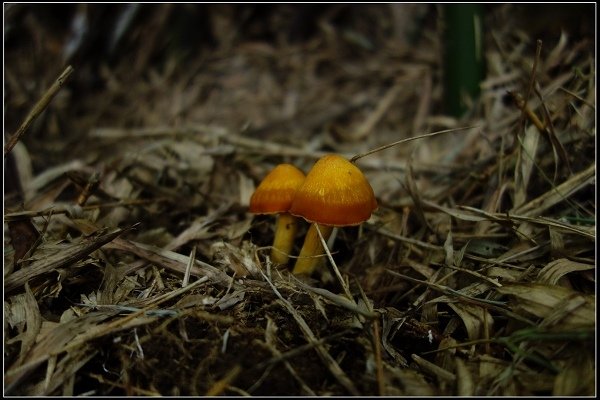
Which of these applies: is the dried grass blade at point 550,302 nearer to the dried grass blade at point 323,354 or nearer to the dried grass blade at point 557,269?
the dried grass blade at point 557,269

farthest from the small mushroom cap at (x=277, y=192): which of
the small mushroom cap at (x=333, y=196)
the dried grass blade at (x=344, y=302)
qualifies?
the dried grass blade at (x=344, y=302)

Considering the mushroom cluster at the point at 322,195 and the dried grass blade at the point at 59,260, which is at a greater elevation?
the mushroom cluster at the point at 322,195

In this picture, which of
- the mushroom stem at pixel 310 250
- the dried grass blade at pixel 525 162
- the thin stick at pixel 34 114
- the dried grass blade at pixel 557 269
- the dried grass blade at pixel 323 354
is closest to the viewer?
the dried grass blade at pixel 323 354

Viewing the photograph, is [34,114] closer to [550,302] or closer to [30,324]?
[30,324]

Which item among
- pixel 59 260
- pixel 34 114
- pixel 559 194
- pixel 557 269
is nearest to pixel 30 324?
pixel 59 260

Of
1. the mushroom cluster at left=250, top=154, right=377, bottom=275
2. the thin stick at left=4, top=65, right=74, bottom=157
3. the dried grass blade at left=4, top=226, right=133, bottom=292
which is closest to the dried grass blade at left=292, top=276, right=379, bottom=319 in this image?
the mushroom cluster at left=250, top=154, right=377, bottom=275

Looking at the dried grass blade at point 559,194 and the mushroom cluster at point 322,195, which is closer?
the mushroom cluster at point 322,195

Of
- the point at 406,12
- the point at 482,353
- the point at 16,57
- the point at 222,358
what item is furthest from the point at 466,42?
the point at 16,57

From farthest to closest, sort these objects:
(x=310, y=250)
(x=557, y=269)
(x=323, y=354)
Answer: (x=310, y=250), (x=557, y=269), (x=323, y=354)

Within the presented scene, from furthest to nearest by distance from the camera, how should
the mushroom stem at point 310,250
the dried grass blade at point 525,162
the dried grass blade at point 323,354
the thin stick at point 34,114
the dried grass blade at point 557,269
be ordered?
the dried grass blade at point 525,162
the mushroom stem at point 310,250
the thin stick at point 34,114
the dried grass blade at point 557,269
the dried grass blade at point 323,354
